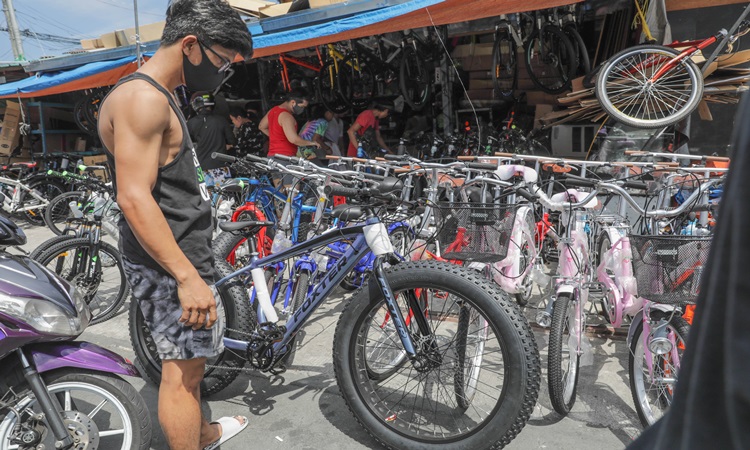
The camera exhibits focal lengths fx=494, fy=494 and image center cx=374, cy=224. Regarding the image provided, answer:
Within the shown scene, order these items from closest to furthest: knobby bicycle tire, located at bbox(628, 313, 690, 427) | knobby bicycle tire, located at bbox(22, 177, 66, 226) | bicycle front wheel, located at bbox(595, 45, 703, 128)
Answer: knobby bicycle tire, located at bbox(628, 313, 690, 427) → bicycle front wheel, located at bbox(595, 45, 703, 128) → knobby bicycle tire, located at bbox(22, 177, 66, 226)

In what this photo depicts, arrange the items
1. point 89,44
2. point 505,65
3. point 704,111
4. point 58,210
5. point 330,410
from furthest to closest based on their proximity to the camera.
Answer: point 89,44 → point 58,210 → point 505,65 → point 704,111 → point 330,410

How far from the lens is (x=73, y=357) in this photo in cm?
224

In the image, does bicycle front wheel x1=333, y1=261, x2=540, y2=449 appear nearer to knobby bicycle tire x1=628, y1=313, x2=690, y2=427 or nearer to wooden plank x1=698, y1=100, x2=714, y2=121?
knobby bicycle tire x1=628, y1=313, x2=690, y2=427

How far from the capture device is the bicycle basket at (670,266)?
2199 mm

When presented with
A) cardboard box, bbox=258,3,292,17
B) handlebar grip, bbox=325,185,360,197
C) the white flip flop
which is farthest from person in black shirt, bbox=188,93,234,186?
the white flip flop

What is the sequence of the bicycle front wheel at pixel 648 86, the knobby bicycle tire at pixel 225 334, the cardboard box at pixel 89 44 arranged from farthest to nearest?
the cardboard box at pixel 89 44 → the bicycle front wheel at pixel 648 86 → the knobby bicycle tire at pixel 225 334

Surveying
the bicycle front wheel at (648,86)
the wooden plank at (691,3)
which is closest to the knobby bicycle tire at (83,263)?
the bicycle front wheel at (648,86)

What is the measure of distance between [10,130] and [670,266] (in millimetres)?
14909

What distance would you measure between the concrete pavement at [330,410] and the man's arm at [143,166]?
140cm

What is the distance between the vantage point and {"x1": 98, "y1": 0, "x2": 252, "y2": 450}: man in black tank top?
6.01 ft

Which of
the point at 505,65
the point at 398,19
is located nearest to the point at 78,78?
the point at 398,19

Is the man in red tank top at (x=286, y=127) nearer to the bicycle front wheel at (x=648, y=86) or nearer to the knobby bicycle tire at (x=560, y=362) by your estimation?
the bicycle front wheel at (x=648, y=86)

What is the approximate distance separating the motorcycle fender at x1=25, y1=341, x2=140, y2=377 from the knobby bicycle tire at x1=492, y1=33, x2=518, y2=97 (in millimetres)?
6806

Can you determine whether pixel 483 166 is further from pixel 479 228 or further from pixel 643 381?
pixel 643 381
